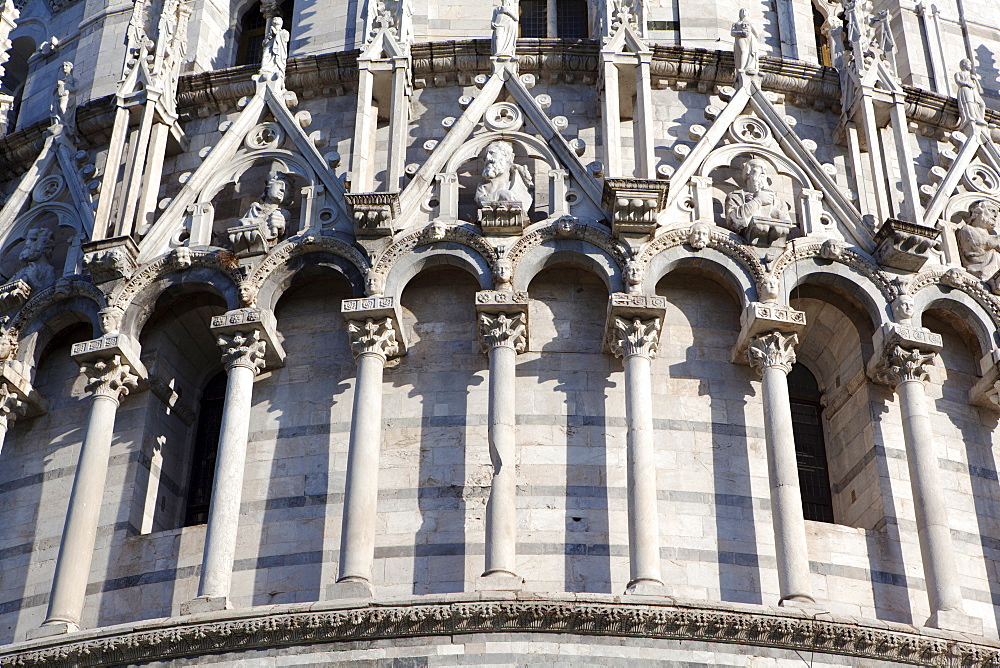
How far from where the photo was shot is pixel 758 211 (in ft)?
54.6

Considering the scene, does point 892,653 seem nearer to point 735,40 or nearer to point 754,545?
point 754,545

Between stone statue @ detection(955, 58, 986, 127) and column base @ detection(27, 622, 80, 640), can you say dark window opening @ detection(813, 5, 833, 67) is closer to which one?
stone statue @ detection(955, 58, 986, 127)

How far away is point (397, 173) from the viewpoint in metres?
16.8

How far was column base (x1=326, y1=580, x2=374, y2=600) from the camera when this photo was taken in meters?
13.8

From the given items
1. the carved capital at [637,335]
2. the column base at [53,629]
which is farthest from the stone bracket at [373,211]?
the column base at [53,629]

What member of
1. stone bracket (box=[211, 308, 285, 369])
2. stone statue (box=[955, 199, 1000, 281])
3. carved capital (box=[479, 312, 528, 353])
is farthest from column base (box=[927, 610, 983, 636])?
stone bracket (box=[211, 308, 285, 369])

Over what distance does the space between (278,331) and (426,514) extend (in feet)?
10.6

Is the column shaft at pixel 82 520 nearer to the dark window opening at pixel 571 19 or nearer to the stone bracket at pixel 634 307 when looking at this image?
the stone bracket at pixel 634 307

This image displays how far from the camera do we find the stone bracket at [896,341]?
15844 mm

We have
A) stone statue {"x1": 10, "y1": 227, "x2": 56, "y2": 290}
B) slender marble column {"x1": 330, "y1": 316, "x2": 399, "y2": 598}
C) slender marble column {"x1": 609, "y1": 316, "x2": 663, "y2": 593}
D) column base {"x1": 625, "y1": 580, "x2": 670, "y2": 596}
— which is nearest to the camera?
column base {"x1": 625, "y1": 580, "x2": 670, "y2": 596}

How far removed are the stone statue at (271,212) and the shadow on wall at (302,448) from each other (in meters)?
0.70

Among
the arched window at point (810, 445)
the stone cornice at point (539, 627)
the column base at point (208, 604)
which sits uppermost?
the arched window at point (810, 445)

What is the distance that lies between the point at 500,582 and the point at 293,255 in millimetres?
4967

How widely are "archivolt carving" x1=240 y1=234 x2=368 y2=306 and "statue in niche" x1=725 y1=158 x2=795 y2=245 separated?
4342 mm
